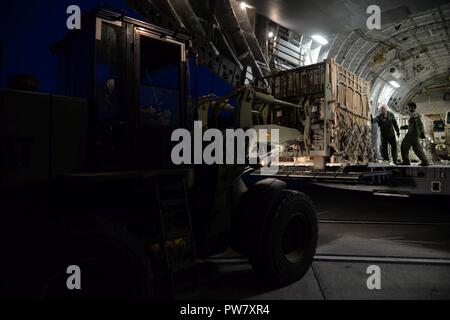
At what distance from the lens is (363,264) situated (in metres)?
4.68

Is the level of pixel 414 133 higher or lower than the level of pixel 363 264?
higher

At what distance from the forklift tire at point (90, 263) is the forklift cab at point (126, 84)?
0.65 metres

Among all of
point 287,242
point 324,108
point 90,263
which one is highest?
point 324,108

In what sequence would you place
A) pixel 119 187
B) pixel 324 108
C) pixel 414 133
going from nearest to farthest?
pixel 119 187 < pixel 324 108 < pixel 414 133

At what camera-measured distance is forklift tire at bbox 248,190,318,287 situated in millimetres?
3695

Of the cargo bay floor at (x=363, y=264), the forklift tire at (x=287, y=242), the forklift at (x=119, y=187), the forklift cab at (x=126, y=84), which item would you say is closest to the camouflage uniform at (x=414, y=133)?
the cargo bay floor at (x=363, y=264)

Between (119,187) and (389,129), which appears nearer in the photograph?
(119,187)

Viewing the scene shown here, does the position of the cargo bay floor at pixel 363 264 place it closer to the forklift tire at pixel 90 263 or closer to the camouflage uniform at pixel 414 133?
the forklift tire at pixel 90 263

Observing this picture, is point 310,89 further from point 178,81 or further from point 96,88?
point 96,88

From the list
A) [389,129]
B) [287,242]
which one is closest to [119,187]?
[287,242]

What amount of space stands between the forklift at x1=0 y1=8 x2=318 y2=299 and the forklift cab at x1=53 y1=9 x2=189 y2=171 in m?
0.01

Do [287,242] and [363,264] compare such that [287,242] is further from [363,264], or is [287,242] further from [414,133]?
[414,133]

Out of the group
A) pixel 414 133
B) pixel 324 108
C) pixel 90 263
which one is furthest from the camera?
pixel 414 133

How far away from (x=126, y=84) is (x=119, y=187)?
40.3 inches
